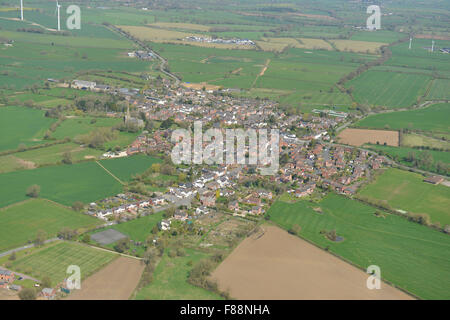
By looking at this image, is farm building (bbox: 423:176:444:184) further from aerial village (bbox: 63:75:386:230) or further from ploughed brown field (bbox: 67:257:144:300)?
ploughed brown field (bbox: 67:257:144:300)

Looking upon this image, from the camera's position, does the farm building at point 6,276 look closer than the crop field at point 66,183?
Yes

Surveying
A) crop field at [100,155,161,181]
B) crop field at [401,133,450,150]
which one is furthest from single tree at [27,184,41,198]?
crop field at [401,133,450,150]

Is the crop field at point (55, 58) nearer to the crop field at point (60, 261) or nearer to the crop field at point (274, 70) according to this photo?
the crop field at point (274, 70)

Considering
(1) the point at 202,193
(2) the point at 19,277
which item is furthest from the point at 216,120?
(2) the point at 19,277

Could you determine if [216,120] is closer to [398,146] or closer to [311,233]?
[398,146]

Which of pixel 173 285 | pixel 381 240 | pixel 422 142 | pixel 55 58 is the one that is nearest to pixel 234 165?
pixel 381 240

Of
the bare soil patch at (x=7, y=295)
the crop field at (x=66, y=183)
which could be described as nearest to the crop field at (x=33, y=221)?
the crop field at (x=66, y=183)
